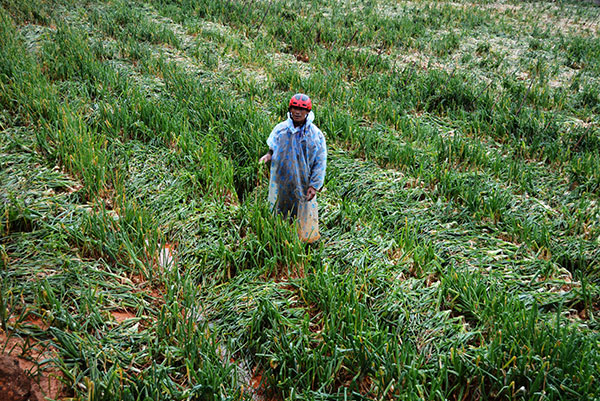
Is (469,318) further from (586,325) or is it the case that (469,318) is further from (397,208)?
(397,208)

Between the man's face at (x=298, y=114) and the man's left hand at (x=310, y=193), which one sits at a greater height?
the man's face at (x=298, y=114)

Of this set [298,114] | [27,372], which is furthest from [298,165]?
[27,372]

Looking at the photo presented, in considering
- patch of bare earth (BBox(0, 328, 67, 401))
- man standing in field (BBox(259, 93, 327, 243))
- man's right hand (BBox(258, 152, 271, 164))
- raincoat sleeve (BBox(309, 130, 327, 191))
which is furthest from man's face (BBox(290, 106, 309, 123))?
patch of bare earth (BBox(0, 328, 67, 401))

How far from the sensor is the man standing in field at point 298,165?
2.74m

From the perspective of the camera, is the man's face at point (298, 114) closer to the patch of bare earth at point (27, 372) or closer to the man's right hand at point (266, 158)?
the man's right hand at point (266, 158)

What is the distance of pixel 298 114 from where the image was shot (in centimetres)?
266

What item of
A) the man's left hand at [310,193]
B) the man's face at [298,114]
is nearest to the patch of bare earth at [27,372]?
the man's left hand at [310,193]

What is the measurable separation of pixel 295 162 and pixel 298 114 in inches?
13.3

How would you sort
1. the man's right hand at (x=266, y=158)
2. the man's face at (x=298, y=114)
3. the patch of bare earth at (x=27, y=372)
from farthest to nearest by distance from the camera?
the man's right hand at (x=266, y=158)
the man's face at (x=298, y=114)
the patch of bare earth at (x=27, y=372)

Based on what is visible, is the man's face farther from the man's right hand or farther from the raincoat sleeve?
the man's right hand

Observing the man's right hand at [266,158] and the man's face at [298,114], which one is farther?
the man's right hand at [266,158]

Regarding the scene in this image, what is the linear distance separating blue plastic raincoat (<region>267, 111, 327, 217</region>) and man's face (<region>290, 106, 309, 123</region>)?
46 millimetres

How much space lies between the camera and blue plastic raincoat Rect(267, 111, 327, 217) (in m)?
2.76

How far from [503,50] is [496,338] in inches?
301
